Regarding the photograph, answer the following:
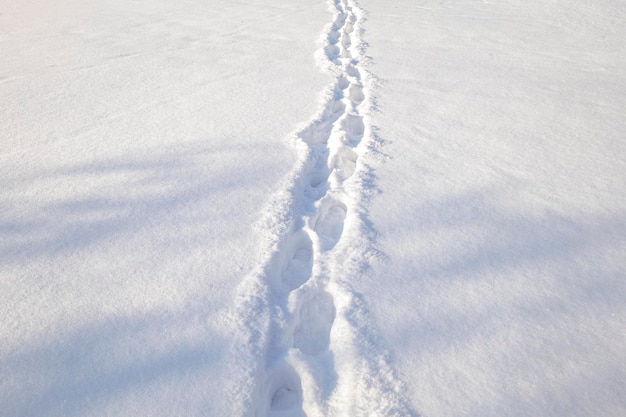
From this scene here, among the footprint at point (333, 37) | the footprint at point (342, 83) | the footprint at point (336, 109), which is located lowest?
the footprint at point (336, 109)

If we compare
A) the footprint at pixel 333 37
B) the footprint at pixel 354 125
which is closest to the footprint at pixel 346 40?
the footprint at pixel 333 37

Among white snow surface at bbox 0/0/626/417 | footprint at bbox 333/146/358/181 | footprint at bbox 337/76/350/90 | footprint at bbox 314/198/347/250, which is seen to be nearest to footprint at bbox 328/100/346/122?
white snow surface at bbox 0/0/626/417

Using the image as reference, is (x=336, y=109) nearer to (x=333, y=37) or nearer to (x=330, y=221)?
(x=330, y=221)

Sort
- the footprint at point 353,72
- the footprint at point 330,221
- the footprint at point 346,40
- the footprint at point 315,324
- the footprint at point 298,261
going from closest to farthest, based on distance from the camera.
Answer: the footprint at point 315,324
the footprint at point 298,261
the footprint at point 330,221
the footprint at point 353,72
the footprint at point 346,40

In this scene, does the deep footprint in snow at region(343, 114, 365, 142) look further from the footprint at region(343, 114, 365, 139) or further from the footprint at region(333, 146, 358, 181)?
the footprint at region(333, 146, 358, 181)

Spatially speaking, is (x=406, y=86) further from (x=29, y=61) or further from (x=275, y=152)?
(x=29, y=61)

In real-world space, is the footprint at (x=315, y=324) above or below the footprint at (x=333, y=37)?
below

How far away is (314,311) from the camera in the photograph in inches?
47.6

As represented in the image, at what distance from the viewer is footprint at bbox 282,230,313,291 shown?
4.29ft

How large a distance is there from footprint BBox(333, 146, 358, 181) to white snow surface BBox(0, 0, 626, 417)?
0.04ft

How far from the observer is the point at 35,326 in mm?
1051

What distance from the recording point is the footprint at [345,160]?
1.84m

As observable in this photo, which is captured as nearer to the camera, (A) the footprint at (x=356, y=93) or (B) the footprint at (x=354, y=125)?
(B) the footprint at (x=354, y=125)

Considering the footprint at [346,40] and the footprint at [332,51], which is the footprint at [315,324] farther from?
the footprint at [346,40]
